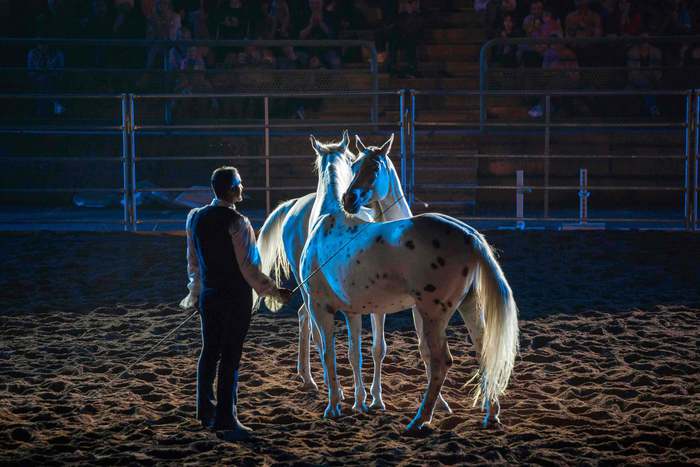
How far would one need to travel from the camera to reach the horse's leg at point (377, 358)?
17.6 feet

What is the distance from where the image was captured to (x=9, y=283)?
29.7 feet

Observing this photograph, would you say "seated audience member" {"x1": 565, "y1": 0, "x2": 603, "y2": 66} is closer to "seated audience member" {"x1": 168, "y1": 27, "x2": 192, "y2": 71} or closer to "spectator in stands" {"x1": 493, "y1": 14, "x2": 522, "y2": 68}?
"spectator in stands" {"x1": 493, "y1": 14, "x2": 522, "y2": 68}

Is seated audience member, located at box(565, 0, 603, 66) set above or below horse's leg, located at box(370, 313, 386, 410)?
above

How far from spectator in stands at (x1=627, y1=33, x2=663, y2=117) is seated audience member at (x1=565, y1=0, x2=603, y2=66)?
0.82 metres

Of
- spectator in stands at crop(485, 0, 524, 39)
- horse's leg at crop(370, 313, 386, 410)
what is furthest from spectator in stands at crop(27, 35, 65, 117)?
horse's leg at crop(370, 313, 386, 410)

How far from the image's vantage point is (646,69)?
1383cm

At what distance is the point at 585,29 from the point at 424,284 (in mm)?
11931

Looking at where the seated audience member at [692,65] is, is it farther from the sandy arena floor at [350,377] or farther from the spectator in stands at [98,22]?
the spectator in stands at [98,22]

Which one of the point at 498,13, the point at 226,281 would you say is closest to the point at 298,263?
the point at 226,281

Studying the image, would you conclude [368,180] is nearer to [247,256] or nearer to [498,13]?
[247,256]

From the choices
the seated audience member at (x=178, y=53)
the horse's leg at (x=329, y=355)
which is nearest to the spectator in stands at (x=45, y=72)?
the seated audience member at (x=178, y=53)

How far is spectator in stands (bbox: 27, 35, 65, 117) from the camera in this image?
14.6 m

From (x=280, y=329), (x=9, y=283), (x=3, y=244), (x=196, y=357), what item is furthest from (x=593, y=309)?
(x=3, y=244)

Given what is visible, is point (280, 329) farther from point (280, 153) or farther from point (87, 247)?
point (280, 153)
